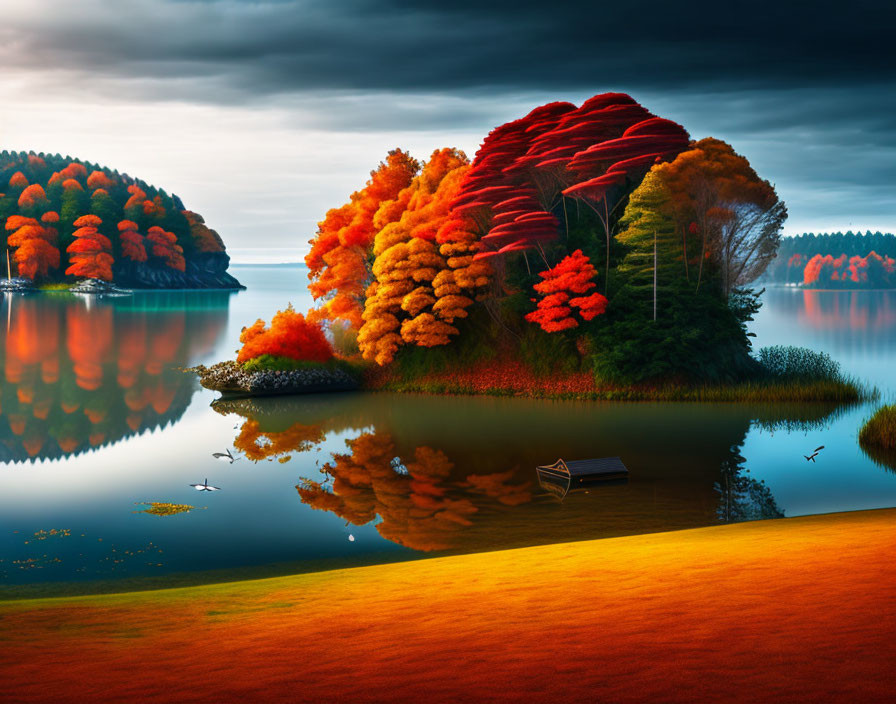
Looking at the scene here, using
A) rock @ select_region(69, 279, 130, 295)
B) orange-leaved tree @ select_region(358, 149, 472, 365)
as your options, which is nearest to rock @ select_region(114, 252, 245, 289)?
rock @ select_region(69, 279, 130, 295)

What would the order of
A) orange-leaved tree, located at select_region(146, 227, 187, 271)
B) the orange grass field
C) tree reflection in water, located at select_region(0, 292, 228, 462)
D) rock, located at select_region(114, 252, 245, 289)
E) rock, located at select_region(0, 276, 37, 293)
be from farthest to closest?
orange-leaved tree, located at select_region(146, 227, 187, 271) → rock, located at select_region(114, 252, 245, 289) → rock, located at select_region(0, 276, 37, 293) → tree reflection in water, located at select_region(0, 292, 228, 462) → the orange grass field

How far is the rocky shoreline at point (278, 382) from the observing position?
37.5 meters

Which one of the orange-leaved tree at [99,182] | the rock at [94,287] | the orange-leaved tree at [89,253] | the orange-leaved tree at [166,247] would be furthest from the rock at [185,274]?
the orange-leaved tree at [99,182]

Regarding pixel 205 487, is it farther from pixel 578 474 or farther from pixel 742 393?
pixel 742 393

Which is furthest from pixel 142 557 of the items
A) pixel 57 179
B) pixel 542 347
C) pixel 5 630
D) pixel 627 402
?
pixel 57 179

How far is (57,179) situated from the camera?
154875 millimetres

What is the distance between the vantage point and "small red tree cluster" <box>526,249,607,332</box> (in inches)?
1459

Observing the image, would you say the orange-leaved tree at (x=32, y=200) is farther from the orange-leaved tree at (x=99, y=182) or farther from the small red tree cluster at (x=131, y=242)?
the small red tree cluster at (x=131, y=242)

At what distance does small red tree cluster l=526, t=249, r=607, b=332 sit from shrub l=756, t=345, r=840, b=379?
861 cm

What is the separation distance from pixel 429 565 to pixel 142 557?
18.4 ft

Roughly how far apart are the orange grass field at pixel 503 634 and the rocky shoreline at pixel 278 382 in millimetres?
24979

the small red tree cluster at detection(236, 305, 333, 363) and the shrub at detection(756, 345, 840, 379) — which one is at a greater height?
the small red tree cluster at detection(236, 305, 333, 363)

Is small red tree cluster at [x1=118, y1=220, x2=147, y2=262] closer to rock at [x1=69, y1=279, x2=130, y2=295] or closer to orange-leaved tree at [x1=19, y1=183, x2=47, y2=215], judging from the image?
rock at [x1=69, y1=279, x2=130, y2=295]

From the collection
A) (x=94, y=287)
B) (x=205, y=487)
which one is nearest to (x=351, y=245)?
(x=205, y=487)
